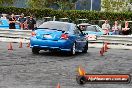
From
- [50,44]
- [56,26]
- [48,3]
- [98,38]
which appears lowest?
[48,3]

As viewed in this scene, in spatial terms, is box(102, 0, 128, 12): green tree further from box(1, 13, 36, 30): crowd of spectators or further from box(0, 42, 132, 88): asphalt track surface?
A: box(0, 42, 132, 88): asphalt track surface

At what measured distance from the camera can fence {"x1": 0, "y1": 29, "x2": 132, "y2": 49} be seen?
1029 inches

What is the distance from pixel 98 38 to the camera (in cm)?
2681

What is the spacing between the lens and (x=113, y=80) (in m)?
7.16

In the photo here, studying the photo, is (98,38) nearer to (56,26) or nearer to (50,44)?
(56,26)

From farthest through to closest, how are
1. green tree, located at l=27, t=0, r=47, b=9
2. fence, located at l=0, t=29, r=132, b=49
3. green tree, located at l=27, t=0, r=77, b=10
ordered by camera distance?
green tree, located at l=27, t=0, r=77, b=10 → green tree, located at l=27, t=0, r=47, b=9 → fence, located at l=0, t=29, r=132, b=49

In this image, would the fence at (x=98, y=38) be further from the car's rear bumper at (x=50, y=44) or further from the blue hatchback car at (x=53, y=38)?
the car's rear bumper at (x=50, y=44)

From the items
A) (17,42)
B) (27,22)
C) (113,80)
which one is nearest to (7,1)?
(27,22)

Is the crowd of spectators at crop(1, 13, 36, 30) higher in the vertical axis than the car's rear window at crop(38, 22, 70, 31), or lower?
lower

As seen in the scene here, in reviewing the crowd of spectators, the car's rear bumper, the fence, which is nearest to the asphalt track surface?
the car's rear bumper

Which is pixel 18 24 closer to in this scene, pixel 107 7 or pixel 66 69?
pixel 66 69

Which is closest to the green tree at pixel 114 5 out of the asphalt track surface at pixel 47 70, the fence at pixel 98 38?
the fence at pixel 98 38

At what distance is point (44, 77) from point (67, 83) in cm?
108

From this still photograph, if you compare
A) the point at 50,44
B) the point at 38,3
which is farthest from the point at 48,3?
the point at 50,44
